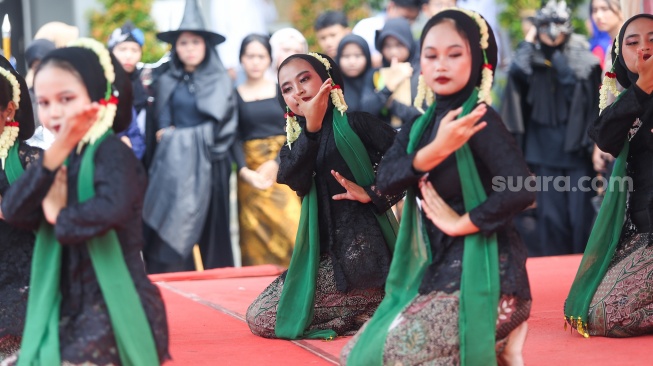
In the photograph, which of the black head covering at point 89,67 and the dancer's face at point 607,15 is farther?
the dancer's face at point 607,15

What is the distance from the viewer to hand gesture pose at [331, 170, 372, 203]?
14.4 ft

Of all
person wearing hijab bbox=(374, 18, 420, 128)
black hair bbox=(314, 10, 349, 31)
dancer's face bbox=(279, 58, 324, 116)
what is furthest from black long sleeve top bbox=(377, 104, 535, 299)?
black hair bbox=(314, 10, 349, 31)

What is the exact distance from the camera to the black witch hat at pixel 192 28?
7.26m

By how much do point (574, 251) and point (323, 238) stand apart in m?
3.66

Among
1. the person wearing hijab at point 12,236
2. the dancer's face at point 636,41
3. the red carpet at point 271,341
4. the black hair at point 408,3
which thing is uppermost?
the black hair at point 408,3

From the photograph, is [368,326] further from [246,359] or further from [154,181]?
[154,181]

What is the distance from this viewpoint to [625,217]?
443 cm

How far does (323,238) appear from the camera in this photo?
180 inches

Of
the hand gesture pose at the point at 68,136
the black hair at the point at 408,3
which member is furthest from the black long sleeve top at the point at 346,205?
the black hair at the point at 408,3

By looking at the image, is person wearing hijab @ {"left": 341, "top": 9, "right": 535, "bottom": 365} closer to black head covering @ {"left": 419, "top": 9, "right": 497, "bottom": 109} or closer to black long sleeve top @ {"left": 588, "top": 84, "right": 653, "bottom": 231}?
black head covering @ {"left": 419, "top": 9, "right": 497, "bottom": 109}

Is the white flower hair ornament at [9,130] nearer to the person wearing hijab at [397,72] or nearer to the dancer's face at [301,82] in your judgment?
the dancer's face at [301,82]

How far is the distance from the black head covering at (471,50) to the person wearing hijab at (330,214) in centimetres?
92

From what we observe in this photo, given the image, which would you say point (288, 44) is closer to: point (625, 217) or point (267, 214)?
point (267, 214)

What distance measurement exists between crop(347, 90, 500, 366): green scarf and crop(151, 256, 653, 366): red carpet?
1.96 feet
